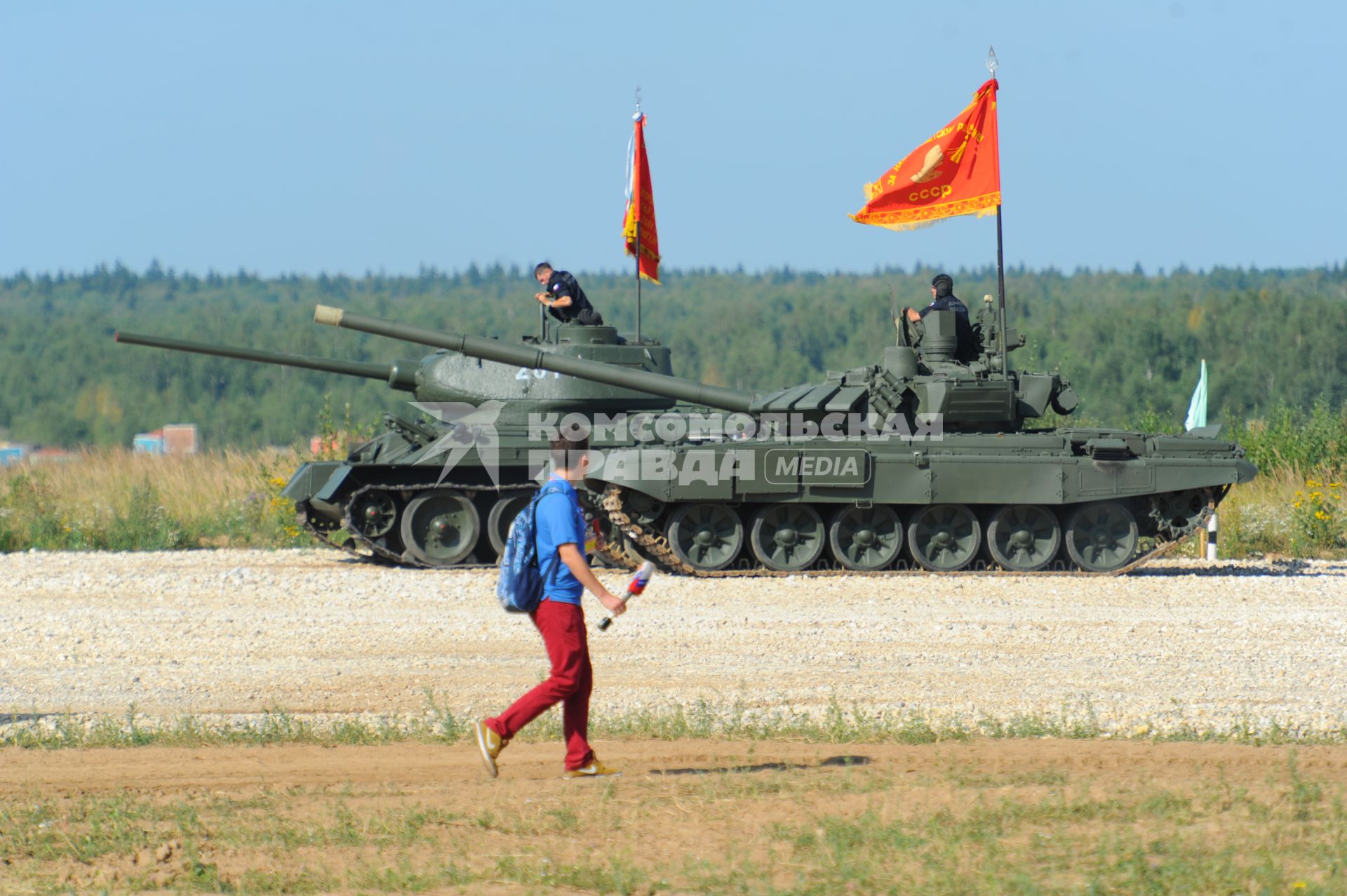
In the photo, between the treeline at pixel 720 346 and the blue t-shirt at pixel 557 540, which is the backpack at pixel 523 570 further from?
the treeline at pixel 720 346

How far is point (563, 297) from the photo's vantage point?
17969mm

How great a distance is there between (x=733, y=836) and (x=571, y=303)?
12.2 meters

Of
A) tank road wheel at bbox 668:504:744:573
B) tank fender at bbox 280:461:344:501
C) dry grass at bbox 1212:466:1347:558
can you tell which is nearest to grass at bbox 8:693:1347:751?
tank road wheel at bbox 668:504:744:573

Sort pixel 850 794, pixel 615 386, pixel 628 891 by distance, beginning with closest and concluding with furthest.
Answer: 1. pixel 628 891
2. pixel 850 794
3. pixel 615 386

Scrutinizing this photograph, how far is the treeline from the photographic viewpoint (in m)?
53.3

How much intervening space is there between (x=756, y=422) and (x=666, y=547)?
5.78 feet

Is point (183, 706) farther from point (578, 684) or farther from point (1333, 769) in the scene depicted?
point (1333, 769)

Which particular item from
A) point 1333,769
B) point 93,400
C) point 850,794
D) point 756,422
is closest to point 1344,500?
point 756,422

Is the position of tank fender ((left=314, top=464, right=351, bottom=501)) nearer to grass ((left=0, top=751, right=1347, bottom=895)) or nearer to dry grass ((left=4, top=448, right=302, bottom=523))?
dry grass ((left=4, top=448, right=302, bottom=523))

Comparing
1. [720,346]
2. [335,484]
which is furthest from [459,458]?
[720,346]

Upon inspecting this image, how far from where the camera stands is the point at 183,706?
9.34m

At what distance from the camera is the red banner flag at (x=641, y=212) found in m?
19.6

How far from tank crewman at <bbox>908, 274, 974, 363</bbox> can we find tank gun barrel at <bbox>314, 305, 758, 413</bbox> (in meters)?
1.98

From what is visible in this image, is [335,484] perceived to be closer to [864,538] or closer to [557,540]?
[864,538]
